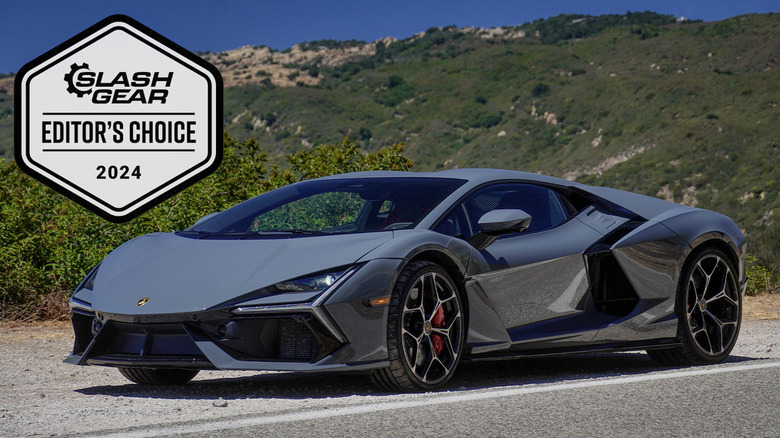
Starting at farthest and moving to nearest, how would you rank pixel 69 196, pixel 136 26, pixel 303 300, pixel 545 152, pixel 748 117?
pixel 545 152
pixel 748 117
pixel 136 26
pixel 69 196
pixel 303 300

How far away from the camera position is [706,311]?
7250mm

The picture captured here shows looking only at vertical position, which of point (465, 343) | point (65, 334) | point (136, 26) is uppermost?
point (136, 26)

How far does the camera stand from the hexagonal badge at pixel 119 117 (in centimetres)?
1232

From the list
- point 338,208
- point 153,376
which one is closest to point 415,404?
point 338,208

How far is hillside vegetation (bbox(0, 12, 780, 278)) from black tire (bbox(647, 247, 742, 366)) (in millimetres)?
38113

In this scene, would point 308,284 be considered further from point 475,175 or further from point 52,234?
point 52,234

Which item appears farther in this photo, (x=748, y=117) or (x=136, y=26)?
(x=748, y=117)

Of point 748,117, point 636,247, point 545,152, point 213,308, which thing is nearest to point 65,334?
point 213,308

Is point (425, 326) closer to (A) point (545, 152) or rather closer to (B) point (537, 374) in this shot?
(B) point (537, 374)

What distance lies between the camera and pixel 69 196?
1112 cm

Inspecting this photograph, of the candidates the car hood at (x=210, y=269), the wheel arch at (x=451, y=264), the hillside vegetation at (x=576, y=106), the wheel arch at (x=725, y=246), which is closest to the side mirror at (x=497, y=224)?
the wheel arch at (x=451, y=264)

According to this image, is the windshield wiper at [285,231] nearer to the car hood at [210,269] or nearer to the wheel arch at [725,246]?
the car hood at [210,269]

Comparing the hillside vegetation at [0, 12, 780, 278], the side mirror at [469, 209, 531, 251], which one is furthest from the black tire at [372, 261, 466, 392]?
the hillside vegetation at [0, 12, 780, 278]

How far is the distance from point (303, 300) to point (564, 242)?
2.08m
